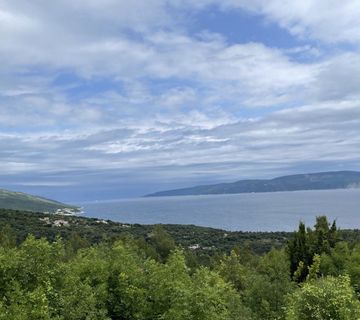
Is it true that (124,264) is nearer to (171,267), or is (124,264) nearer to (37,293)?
(171,267)

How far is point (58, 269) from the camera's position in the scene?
102 ft

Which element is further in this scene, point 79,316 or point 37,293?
point 79,316

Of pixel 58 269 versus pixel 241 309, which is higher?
pixel 58 269

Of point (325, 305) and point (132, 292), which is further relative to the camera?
point (132, 292)

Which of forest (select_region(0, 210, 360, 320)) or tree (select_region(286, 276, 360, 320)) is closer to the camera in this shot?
tree (select_region(286, 276, 360, 320))

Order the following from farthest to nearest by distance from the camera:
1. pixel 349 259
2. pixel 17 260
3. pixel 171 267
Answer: pixel 349 259
pixel 171 267
pixel 17 260

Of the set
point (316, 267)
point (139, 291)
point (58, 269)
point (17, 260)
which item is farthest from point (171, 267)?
point (316, 267)

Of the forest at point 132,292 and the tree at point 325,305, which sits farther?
the forest at point 132,292

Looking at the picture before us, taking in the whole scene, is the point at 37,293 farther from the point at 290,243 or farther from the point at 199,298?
the point at 290,243

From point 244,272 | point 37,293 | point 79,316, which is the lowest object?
point 244,272

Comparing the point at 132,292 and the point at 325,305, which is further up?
the point at 325,305

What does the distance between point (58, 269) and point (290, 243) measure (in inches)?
1770

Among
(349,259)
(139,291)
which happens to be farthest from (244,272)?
(139,291)

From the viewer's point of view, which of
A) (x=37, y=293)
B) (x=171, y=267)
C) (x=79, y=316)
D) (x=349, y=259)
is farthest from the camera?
(x=349, y=259)
